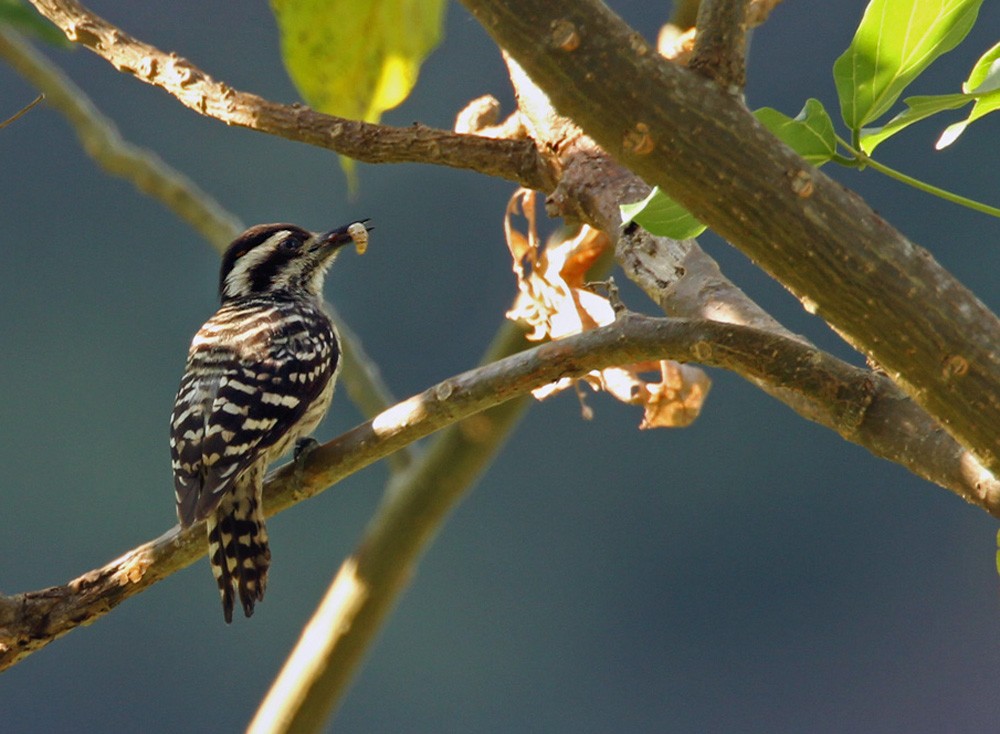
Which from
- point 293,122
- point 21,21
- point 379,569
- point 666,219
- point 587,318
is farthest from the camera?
point 379,569

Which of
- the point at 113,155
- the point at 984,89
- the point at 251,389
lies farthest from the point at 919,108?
the point at 113,155

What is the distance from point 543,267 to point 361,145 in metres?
0.57

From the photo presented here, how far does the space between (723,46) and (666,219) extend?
18 centimetres

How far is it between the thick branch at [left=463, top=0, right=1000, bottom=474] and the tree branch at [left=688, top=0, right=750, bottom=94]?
1.0 inches

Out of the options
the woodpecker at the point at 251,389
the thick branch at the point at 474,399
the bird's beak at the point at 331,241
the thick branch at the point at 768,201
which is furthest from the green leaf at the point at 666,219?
the bird's beak at the point at 331,241

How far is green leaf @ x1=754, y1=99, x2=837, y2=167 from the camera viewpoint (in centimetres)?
105

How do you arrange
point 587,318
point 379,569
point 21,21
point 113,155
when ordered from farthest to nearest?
point 113,155
point 379,569
point 587,318
point 21,21

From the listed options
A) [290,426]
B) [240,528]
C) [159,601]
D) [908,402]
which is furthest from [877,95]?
[159,601]

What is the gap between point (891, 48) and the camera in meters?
1.05

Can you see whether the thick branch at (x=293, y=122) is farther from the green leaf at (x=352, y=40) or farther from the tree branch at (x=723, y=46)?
the tree branch at (x=723, y=46)

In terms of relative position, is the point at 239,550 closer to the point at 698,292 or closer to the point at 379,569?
the point at 379,569

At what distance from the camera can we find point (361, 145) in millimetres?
1837

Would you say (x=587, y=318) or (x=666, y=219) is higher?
(x=587, y=318)

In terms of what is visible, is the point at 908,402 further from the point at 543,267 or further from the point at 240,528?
the point at 240,528
